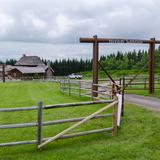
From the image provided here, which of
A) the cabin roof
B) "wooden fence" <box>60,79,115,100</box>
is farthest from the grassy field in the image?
the cabin roof

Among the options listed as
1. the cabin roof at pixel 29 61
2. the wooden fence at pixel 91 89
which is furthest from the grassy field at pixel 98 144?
the cabin roof at pixel 29 61

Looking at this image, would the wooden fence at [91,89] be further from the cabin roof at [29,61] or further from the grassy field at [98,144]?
the cabin roof at [29,61]

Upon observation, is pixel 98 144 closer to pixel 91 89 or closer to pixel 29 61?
pixel 91 89

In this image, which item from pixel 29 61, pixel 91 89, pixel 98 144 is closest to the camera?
pixel 98 144

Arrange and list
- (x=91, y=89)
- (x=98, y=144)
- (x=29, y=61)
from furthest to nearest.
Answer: (x=29, y=61) < (x=91, y=89) < (x=98, y=144)

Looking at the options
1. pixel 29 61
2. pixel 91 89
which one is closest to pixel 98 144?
pixel 91 89

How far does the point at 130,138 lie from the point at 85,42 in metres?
9.11

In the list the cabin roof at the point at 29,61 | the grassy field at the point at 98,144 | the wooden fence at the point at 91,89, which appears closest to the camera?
the grassy field at the point at 98,144

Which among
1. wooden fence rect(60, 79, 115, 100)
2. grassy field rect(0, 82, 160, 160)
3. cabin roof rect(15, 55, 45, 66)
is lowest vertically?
grassy field rect(0, 82, 160, 160)

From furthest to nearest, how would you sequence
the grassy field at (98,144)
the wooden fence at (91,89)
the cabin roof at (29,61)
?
1. the cabin roof at (29,61)
2. the wooden fence at (91,89)
3. the grassy field at (98,144)

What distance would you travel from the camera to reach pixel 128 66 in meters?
79.4

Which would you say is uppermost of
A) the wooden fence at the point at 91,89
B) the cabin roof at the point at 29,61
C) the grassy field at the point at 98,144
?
the cabin roof at the point at 29,61

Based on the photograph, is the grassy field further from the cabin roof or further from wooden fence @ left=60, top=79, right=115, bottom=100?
the cabin roof

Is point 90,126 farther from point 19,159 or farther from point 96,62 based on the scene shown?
point 96,62
